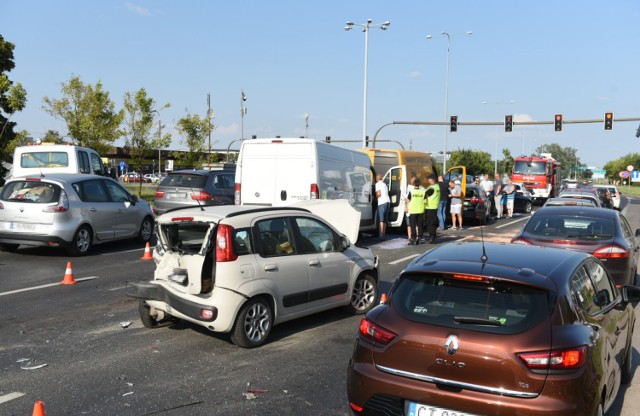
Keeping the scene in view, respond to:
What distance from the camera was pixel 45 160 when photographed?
55.3ft

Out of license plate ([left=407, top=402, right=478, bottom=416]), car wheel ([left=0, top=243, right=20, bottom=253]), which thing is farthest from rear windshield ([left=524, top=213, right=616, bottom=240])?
car wheel ([left=0, top=243, right=20, bottom=253])

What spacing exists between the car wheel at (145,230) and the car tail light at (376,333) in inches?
426

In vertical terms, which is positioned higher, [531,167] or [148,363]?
[531,167]

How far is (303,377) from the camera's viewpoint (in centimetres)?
538

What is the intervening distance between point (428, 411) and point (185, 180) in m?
13.9

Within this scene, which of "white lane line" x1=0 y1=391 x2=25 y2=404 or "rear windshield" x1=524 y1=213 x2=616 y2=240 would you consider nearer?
"white lane line" x1=0 y1=391 x2=25 y2=404

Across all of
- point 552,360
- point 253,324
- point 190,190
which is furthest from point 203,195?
point 552,360

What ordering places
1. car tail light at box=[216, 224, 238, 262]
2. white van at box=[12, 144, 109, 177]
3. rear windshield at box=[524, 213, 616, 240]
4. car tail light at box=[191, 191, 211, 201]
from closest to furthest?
car tail light at box=[216, 224, 238, 262], rear windshield at box=[524, 213, 616, 240], car tail light at box=[191, 191, 211, 201], white van at box=[12, 144, 109, 177]

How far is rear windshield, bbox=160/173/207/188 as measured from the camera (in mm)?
16359

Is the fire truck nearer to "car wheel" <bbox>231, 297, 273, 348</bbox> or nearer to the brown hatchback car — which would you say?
"car wheel" <bbox>231, 297, 273, 348</bbox>

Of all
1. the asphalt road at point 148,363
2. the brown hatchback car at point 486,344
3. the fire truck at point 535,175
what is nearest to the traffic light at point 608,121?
the fire truck at point 535,175

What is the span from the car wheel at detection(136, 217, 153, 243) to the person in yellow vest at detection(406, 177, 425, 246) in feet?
21.7

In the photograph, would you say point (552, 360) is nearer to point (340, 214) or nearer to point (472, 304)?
point (472, 304)

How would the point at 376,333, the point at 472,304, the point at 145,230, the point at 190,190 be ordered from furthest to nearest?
the point at 190,190 < the point at 145,230 < the point at 376,333 < the point at 472,304
